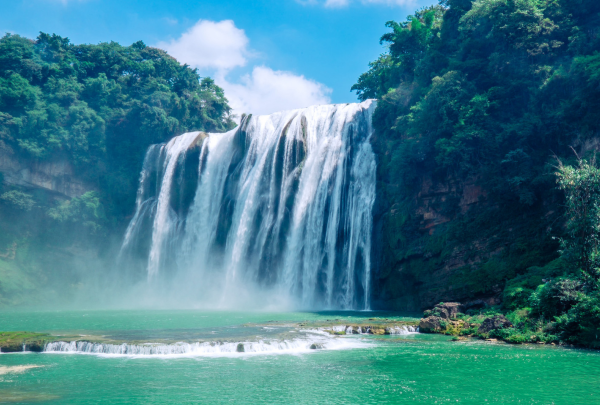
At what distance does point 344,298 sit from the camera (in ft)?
106

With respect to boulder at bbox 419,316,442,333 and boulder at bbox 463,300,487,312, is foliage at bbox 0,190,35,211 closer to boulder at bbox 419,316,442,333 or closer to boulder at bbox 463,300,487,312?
boulder at bbox 419,316,442,333

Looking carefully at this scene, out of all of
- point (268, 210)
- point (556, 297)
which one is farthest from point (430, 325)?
point (268, 210)

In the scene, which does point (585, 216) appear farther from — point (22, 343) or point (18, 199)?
point (18, 199)

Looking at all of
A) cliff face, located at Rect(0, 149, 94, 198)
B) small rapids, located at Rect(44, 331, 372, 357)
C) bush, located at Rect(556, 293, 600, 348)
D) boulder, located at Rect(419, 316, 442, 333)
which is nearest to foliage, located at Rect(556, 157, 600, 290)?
bush, located at Rect(556, 293, 600, 348)

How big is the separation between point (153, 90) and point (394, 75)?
92.4 ft

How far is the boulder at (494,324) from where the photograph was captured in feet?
63.8

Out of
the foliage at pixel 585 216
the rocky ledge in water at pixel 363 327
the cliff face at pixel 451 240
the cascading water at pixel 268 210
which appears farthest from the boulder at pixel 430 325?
the cascading water at pixel 268 210

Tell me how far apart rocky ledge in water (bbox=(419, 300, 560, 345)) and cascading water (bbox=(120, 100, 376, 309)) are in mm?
8163

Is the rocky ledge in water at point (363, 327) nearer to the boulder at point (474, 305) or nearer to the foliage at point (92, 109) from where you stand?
the boulder at point (474, 305)

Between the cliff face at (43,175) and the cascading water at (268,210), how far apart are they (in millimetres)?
6396

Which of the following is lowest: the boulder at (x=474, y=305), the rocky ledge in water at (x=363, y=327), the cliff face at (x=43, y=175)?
the rocky ledge in water at (x=363, y=327)

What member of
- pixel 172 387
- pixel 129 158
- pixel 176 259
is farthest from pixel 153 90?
pixel 172 387

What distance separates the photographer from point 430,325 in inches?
846

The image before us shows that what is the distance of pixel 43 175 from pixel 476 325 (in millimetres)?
42035
